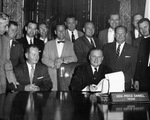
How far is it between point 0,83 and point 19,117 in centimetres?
194

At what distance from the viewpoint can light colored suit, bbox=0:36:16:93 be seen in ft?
12.2

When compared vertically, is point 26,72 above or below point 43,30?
below

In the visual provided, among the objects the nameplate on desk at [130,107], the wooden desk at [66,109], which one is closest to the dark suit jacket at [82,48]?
the wooden desk at [66,109]

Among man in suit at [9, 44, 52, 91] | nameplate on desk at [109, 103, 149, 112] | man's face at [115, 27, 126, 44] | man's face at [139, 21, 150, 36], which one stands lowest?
nameplate on desk at [109, 103, 149, 112]

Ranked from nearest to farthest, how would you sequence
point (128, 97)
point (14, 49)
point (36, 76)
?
point (128, 97) < point (36, 76) < point (14, 49)

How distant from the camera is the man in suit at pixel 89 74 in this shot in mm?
3654

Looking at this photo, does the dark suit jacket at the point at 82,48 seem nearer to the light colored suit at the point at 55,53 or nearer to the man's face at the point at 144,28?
the light colored suit at the point at 55,53

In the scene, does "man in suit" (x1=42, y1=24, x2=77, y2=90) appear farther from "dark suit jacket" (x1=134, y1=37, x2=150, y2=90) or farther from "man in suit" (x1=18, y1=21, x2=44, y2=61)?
"dark suit jacket" (x1=134, y1=37, x2=150, y2=90)

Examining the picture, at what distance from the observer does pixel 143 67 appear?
4.05m

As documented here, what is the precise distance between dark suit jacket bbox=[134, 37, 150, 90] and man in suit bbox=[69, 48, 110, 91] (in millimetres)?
495

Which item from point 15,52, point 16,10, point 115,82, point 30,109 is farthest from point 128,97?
point 16,10

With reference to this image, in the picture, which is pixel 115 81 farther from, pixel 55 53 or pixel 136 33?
pixel 136 33

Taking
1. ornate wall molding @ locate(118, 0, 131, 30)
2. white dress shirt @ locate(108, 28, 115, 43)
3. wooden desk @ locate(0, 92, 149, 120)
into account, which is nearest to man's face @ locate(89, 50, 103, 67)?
wooden desk @ locate(0, 92, 149, 120)

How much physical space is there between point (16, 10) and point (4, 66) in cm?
283
